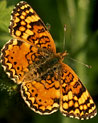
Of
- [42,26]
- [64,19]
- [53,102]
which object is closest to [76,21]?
[64,19]

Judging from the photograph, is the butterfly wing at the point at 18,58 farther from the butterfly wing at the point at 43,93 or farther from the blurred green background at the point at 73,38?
the blurred green background at the point at 73,38

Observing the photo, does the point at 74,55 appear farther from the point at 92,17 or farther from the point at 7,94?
the point at 7,94

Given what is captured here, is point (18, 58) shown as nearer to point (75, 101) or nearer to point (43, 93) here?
point (43, 93)

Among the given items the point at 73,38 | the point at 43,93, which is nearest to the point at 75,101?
the point at 43,93

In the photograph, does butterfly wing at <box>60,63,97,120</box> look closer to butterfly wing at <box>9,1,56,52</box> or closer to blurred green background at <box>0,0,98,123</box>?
butterfly wing at <box>9,1,56,52</box>

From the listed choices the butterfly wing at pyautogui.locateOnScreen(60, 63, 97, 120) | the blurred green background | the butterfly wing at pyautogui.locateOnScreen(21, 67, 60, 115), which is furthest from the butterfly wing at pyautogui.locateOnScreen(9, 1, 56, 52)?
the blurred green background

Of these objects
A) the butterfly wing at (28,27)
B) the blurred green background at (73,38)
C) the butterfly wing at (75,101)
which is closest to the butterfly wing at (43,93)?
the butterfly wing at (75,101)
